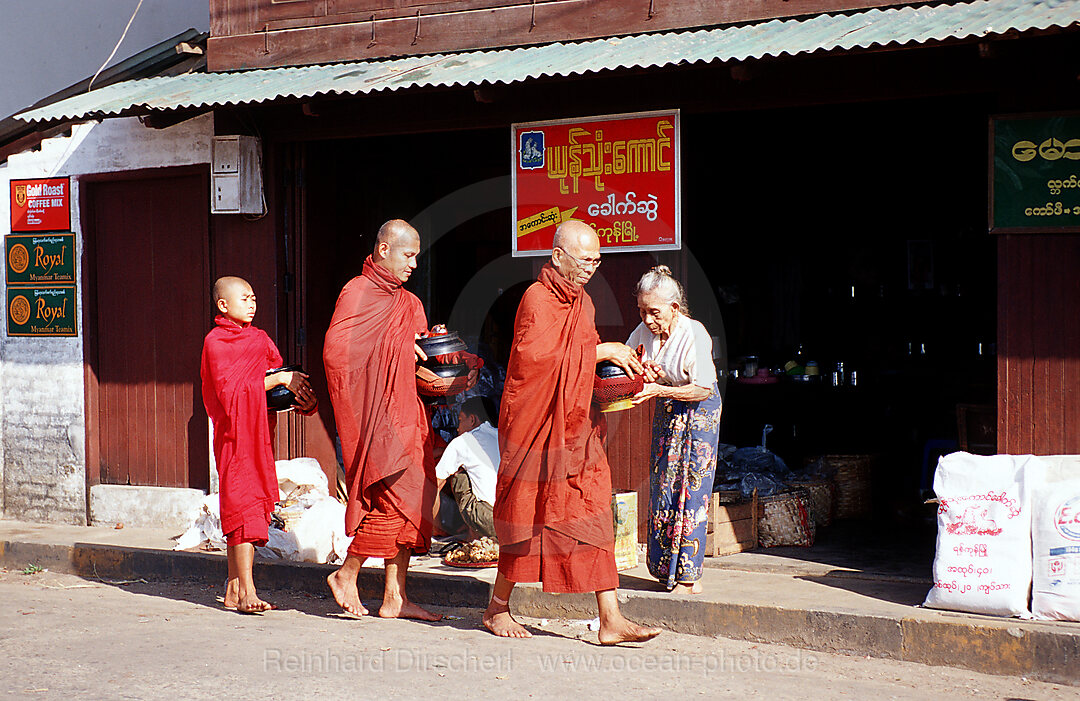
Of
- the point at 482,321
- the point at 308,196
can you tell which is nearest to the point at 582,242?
the point at 308,196

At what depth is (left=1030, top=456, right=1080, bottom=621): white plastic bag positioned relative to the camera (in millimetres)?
5047

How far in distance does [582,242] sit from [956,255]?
238 inches

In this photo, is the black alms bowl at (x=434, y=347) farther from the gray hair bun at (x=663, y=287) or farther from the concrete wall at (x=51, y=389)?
the concrete wall at (x=51, y=389)

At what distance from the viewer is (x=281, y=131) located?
8070 millimetres

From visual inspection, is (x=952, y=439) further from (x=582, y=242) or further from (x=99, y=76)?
(x=99, y=76)

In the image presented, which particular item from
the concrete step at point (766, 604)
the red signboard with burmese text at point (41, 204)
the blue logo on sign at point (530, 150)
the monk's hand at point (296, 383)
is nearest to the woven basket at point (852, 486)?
the concrete step at point (766, 604)

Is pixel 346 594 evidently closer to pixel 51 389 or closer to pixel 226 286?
pixel 226 286

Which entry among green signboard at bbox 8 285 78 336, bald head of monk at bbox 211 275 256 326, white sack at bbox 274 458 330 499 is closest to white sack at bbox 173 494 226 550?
white sack at bbox 274 458 330 499

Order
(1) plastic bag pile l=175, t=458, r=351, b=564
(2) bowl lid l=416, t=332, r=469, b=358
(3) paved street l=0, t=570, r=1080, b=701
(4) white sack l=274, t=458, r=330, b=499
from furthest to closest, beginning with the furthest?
Result: (4) white sack l=274, t=458, r=330, b=499, (1) plastic bag pile l=175, t=458, r=351, b=564, (2) bowl lid l=416, t=332, r=469, b=358, (3) paved street l=0, t=570, r=1080, b=701

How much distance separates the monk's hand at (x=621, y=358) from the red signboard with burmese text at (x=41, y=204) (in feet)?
17.2

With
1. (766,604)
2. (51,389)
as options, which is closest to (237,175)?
(51,389)

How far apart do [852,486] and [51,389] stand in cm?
634

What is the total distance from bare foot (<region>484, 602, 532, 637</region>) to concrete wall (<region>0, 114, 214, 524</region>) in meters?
4.56

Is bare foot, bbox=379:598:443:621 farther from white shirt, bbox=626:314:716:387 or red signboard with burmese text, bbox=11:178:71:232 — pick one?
red signboard with burmese text, bbox=11:178:71:232
